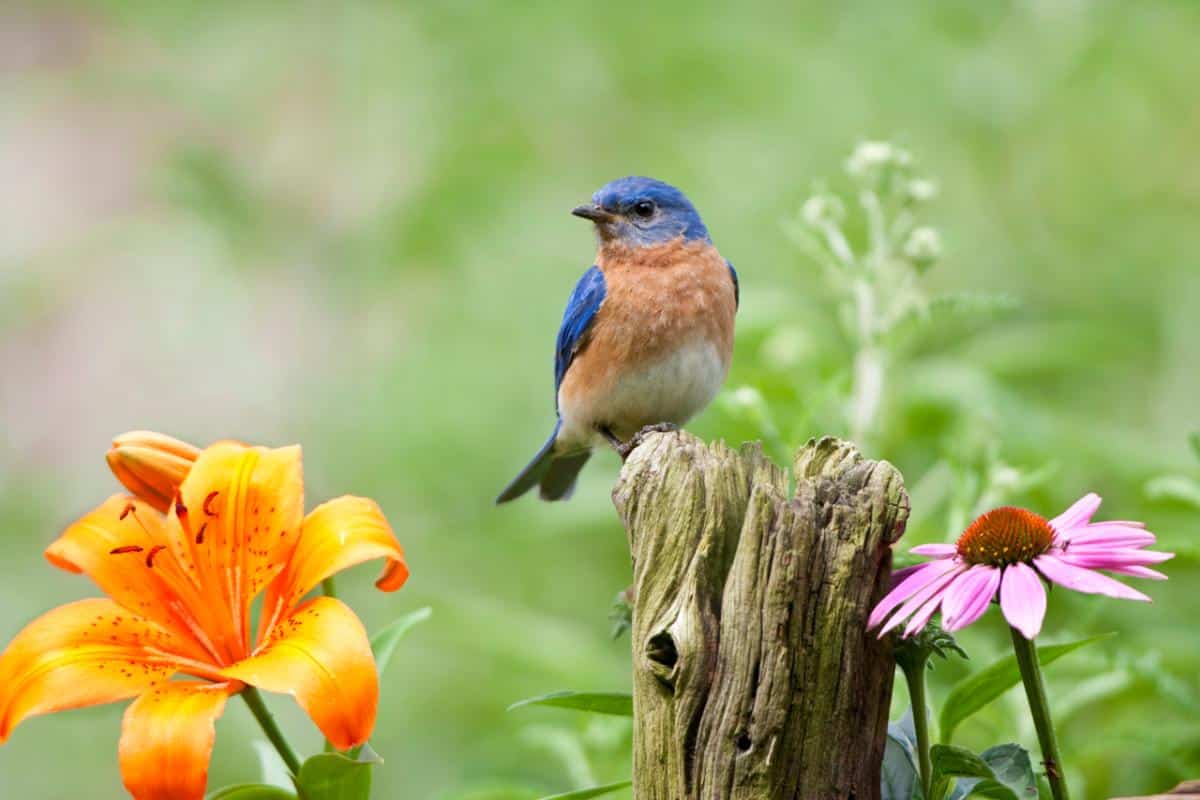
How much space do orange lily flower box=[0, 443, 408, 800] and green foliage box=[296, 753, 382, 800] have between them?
110mm

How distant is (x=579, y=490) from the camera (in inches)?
188

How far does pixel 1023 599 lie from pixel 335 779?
3.56 feet


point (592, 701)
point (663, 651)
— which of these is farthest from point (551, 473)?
point (663, 651)

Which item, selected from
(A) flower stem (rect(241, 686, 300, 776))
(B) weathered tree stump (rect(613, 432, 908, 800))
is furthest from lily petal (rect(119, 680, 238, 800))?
(B) weathered tree stump (rect(613, 432, 908, 800))

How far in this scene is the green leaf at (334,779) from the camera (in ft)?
7.62

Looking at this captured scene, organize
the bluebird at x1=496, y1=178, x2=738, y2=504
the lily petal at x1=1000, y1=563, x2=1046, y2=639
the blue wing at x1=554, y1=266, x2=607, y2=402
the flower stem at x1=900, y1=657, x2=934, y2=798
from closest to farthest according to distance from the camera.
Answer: the lily petal at x1=1000, y1=563, x2=1046, y2=639
the flower stem at x1=900, y1=657, x2=934, y2=798
the bluebird at x1=496, y1=178, x2=738, y2=504
the blue wing at x1=554, y1=266, x2=607, y2=402

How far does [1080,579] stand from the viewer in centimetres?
202

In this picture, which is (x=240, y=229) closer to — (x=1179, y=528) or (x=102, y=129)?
(x=102, y=129)

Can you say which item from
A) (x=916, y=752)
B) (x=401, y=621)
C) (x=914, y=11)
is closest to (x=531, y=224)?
(x=914, y=11)

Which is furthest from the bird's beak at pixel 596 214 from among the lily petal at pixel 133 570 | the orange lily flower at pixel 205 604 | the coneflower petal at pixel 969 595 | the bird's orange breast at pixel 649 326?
the coneflower petal at pixel 969 595

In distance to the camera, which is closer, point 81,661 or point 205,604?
point 81,661

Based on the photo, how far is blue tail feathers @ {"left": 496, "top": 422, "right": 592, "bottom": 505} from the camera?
13.7 feet

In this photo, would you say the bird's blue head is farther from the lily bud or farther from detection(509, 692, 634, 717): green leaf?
detection(509, 692, 634, 717): green leaf

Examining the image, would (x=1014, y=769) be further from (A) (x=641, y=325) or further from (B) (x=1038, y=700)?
(A) (x=641, y=325)
